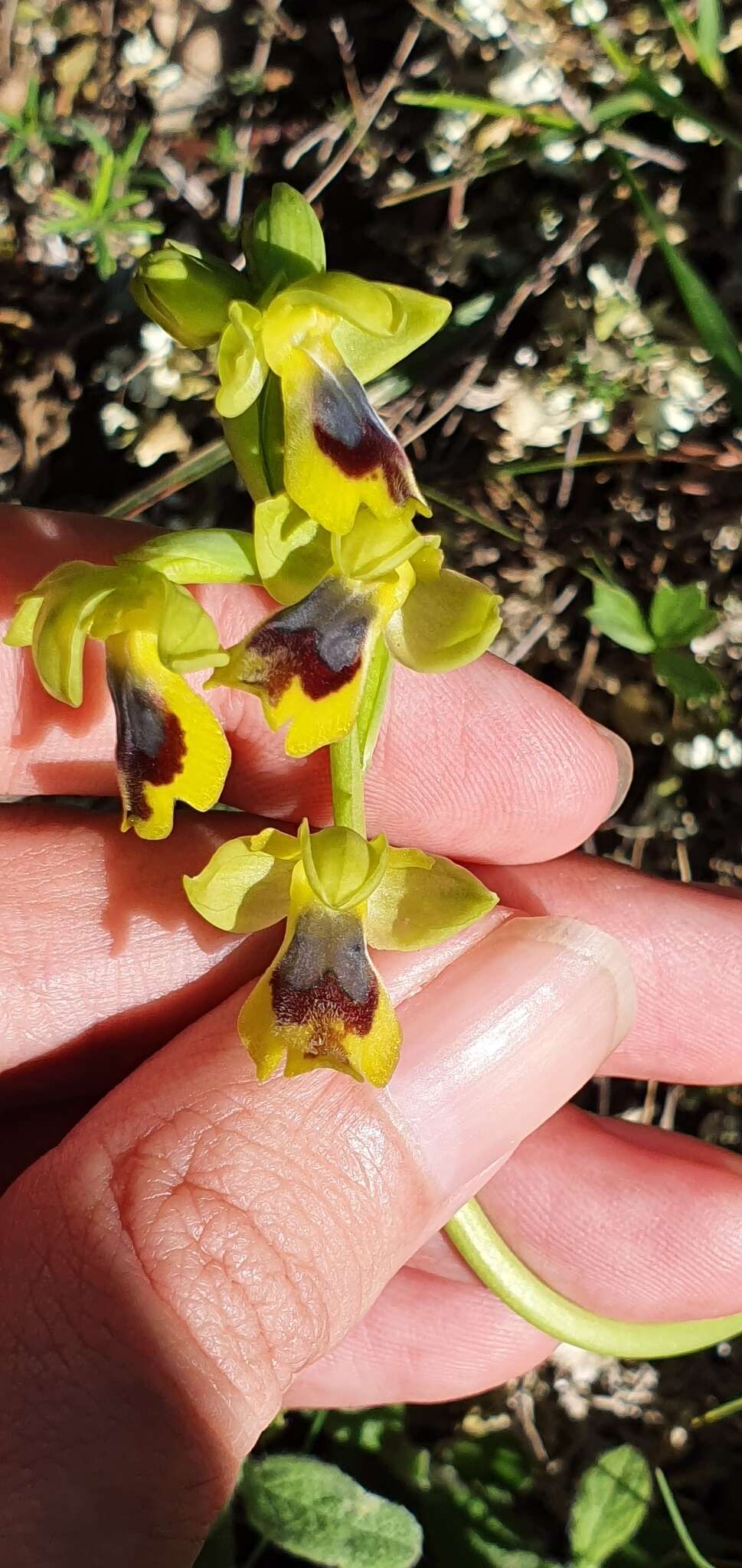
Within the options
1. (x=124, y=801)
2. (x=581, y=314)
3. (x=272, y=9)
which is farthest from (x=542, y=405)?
(x=124, y=801)

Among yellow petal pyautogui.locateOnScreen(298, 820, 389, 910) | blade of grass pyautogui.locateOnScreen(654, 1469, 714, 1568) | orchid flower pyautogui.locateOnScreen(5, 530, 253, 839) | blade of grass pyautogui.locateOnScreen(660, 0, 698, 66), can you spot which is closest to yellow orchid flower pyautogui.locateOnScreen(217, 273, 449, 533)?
orchid flower pyautogui.locateOnScreen(5, 530, 253, 839)

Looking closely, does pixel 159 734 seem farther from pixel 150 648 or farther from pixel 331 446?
pixel 331 446

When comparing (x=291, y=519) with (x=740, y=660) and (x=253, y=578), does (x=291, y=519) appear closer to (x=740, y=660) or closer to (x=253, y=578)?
(x=253, y=578)

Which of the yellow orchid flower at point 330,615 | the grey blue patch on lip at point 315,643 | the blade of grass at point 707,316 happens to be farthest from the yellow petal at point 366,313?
the blade of grass at point 707,316

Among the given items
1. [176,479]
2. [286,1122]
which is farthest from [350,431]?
[176,479]

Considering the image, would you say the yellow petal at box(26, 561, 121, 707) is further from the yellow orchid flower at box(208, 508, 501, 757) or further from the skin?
the skin
